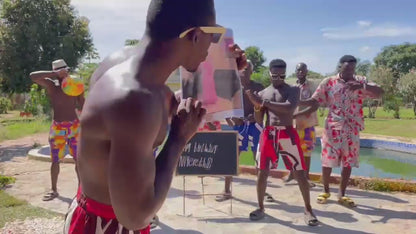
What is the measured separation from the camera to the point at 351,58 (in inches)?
193

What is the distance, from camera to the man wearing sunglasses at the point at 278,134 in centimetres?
446

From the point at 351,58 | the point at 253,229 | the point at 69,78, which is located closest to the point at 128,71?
the point at 253,229

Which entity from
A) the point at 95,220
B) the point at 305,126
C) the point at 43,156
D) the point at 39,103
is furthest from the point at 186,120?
the point at 39,103

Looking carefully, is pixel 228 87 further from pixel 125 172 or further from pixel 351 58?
pixel 351 58

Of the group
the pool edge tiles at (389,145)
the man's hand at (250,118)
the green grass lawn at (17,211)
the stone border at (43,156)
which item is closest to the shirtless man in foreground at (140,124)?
the green grass lawn at (17,211)

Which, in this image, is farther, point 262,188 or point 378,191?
point 378,191

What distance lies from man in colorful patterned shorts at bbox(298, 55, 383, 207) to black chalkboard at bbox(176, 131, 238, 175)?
4.07 ft

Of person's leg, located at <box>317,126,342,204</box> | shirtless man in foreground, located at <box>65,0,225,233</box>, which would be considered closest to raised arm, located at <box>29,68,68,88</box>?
person's leg, located at <box>317,126,342,204</box>

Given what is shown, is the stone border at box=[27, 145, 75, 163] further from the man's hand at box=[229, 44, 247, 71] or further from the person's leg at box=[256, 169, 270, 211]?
the man's hand at box=[229, 44, 247, 71]

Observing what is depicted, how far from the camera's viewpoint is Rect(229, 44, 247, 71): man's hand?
2.61 meters

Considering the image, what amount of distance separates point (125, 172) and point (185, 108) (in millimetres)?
398

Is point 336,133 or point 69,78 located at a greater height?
point 69,78

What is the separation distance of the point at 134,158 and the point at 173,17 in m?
0.55

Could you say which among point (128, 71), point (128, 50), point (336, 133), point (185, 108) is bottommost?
point (336, 133)
